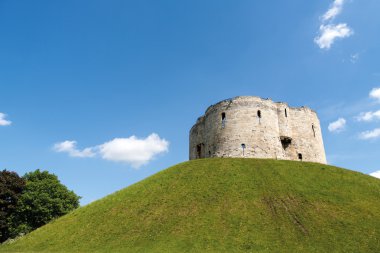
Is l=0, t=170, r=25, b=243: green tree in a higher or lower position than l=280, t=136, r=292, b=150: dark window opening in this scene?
lower

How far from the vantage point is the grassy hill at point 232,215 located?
22500 millimetres

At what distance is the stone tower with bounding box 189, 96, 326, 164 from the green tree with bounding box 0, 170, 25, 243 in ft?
→ 96.4

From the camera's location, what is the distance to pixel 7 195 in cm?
4747

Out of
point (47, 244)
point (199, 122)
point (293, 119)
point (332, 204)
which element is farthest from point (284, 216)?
point (199, 122)

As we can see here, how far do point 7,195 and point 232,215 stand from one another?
3802 cm

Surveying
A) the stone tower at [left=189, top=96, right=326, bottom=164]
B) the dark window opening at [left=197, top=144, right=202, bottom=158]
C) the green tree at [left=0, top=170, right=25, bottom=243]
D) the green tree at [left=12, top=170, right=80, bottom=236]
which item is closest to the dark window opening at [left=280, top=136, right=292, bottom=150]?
the stone tower at [left=189, top=96, right=326, bottom=164]

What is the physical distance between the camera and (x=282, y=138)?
4619 centimetres

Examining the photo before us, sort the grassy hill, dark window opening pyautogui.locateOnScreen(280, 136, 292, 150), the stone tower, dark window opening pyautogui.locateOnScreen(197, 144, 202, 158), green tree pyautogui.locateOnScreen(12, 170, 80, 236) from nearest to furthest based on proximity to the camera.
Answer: the grassy hill < the stone tower < dark window opening pyautogui.locateOnScreen(280, 136, 292, 150) < green tree pyautogui.locateOnScreen(12, 170, 80, 236) < dark window opening pyautogui.locateOnScreen(197, 144, 202, 158)

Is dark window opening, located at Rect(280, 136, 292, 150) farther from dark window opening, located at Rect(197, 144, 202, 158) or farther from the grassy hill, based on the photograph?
dark window opening, located at Rect(197, 144, 202, 158)

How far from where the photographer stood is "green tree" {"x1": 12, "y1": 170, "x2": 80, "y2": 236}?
47656 mm

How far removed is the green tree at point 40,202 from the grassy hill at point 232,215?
18861 millimetres

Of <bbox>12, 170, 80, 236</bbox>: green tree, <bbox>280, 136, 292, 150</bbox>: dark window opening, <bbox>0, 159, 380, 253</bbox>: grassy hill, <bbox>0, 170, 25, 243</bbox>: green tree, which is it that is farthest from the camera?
<bbox>12, 170, 80, 236</bbox>: green tree

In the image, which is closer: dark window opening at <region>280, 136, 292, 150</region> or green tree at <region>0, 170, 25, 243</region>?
green tree at <region>0, 170, 25, 243</region>

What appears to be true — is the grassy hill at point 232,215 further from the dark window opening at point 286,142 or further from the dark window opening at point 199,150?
the dark window opening at point 199,150
